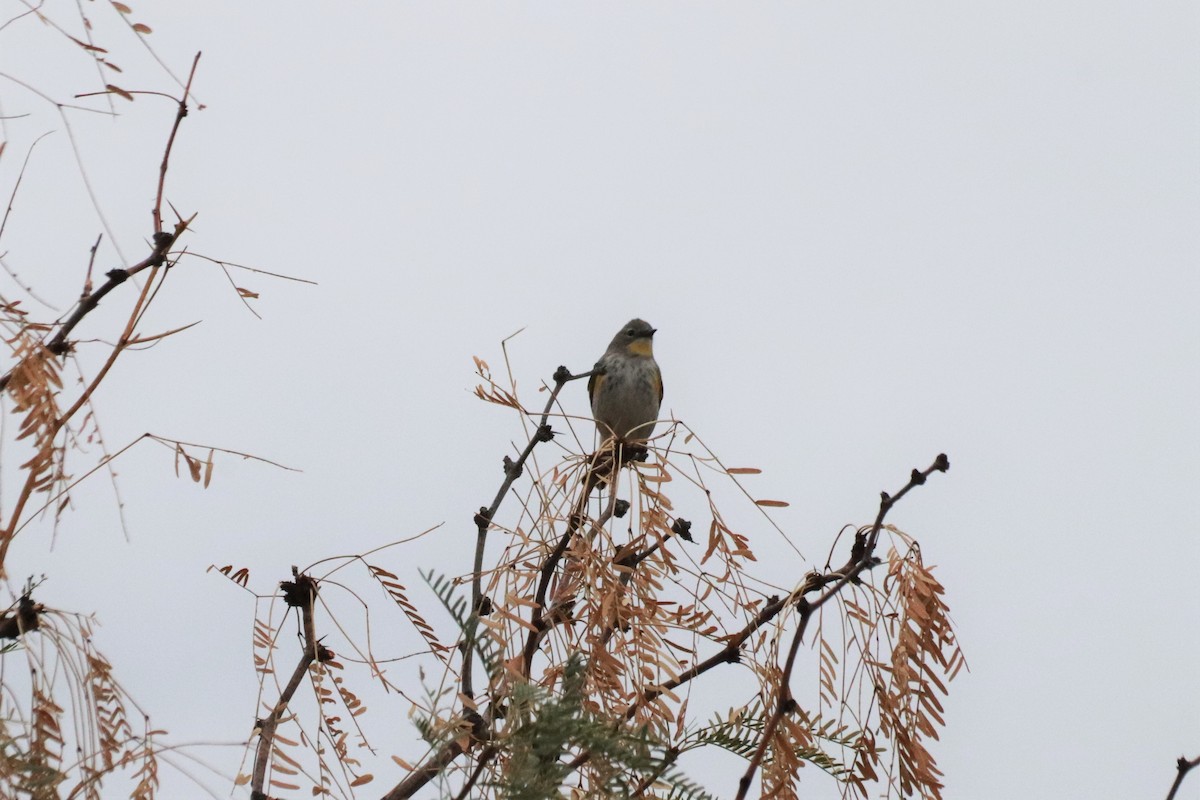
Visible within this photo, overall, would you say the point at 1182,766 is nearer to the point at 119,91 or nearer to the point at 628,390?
the point at 119,91

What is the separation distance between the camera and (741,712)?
353 centimetres

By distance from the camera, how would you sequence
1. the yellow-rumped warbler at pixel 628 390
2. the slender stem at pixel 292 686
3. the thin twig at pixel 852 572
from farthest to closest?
1. the yellow-rumped warbler at pixel 628 390
2. the slender stem at pixel 292 686
3. the thin twig at pixel 852 572

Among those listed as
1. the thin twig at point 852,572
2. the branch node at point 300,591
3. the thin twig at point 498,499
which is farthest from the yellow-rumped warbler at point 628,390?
the thin twig at point 852,572

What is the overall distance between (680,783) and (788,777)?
2.58ft

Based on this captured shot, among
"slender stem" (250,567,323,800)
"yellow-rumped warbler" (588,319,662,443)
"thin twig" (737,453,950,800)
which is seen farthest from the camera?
"yellow-rumped warbler" (588,319,662,443)

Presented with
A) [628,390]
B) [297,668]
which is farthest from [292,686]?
[628,390]

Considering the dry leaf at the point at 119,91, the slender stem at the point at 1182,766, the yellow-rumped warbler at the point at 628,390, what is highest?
the yellow-rumped warbler at the point at 628,390

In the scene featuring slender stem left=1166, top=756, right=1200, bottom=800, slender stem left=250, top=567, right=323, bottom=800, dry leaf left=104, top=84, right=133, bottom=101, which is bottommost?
slender stem left=1166, top=756, right=1200, bottom=800

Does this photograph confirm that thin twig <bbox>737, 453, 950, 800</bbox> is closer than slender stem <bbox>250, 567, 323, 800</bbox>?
Yes

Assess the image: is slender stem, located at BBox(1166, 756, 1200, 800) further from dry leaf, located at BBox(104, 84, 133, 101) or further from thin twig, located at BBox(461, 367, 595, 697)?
dry leaf, located at BBox(104, 84, 133, 101)

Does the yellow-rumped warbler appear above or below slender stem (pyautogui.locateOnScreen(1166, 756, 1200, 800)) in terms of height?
above

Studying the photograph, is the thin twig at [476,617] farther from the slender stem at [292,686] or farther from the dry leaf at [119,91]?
the dry leaf at [119,91]

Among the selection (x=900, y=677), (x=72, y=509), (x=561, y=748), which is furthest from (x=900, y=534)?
(x=72, y=509)

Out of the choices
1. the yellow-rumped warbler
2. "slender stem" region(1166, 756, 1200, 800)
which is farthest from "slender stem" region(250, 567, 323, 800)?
the yellow-rumped warbler
